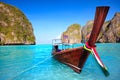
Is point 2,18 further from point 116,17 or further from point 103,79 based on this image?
point 103,79

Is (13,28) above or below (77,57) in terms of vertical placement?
above

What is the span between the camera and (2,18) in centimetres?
15400

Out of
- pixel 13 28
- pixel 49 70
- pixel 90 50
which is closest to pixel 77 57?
pixel 90 50

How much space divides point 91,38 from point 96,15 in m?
2.23

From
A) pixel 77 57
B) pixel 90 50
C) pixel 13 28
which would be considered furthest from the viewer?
pixel 13 28

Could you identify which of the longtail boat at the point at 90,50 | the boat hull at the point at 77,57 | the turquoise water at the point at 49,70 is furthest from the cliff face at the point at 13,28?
the longtail boat at the point at 90,50

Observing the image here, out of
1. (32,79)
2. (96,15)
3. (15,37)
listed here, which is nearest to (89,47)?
(96,15)

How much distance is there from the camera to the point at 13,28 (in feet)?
516

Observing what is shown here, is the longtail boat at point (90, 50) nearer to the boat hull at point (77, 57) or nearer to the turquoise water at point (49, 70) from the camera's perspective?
the boat hull at point (77, 57)

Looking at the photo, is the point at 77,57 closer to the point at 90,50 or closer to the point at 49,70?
the point at 90,50

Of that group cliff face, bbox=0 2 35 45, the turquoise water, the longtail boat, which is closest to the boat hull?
the longtail boat

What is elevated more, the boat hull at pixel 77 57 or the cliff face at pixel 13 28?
the cliff face at pixel 13 28

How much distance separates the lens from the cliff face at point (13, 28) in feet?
476

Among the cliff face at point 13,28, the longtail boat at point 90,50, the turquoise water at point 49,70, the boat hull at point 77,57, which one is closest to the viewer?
the longtail boat at point 90,50
